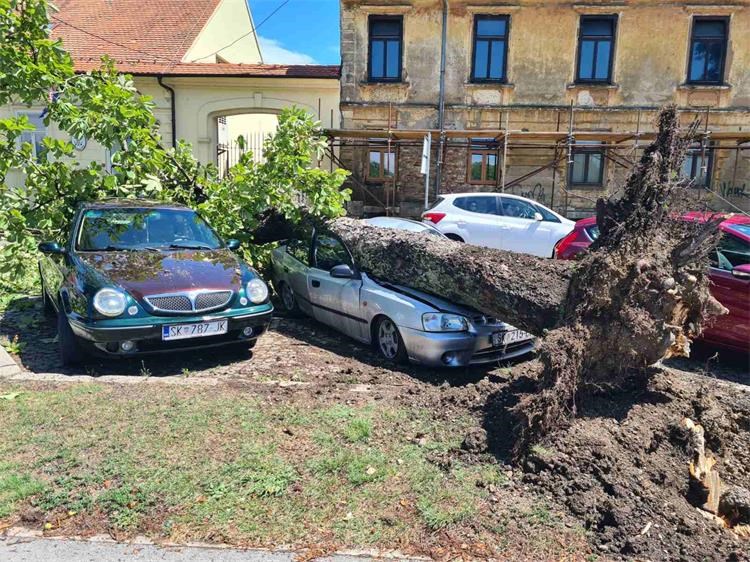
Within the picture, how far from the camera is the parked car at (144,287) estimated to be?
524 cm

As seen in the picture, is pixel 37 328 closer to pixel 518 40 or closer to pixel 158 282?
pixel 158 282

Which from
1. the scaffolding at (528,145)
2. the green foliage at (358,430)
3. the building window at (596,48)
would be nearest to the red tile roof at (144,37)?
the scaffolding at (528,145)

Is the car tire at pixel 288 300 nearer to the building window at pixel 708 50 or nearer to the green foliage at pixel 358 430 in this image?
the green foliage at pixel 358 430

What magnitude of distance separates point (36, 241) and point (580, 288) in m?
6.52

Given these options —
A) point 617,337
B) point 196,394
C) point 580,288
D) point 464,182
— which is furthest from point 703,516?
point 464,182

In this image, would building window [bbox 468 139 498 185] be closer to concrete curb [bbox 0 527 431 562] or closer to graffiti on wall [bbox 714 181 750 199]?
graffiti on wall [bbox 714 181 750 199]

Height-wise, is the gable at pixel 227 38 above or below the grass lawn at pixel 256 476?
above

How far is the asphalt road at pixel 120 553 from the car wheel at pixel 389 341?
3.13 metres

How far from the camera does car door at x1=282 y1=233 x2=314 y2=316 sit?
299 inches

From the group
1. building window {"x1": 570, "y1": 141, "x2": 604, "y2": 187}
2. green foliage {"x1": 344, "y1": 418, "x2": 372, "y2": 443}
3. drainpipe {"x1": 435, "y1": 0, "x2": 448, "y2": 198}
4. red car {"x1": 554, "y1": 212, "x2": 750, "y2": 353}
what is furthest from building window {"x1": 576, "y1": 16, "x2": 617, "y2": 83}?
green foliage {"x1": 344, "y1": 418, "x2": 372, "y2": 443}

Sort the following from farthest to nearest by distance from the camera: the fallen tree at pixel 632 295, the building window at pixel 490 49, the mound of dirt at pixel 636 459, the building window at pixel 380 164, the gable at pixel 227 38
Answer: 1. the gable at pixel 227 38
2. the building window at pixel 380 164
3. the building window at pixel 490 49
4. the fallen tree at pixel 632 295
5. the mound of dirt at pixel 636 459

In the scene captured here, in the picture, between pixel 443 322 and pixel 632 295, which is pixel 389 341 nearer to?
pixel 443 322

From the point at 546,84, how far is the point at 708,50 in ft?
16.9

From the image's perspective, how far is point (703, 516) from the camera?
10.4 ft
